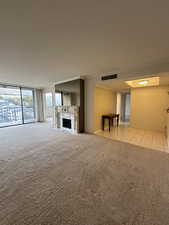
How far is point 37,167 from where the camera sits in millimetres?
2037

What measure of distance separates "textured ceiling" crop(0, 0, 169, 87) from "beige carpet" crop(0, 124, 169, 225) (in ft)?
7.84

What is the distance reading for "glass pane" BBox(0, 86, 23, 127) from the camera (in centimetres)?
566

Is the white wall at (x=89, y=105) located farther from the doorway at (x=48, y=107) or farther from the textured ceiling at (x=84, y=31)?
the doorway at (x=48, y=107)

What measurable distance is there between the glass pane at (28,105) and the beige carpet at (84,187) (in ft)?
14.1

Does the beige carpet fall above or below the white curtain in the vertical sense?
below

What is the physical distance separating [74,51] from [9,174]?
274 cm

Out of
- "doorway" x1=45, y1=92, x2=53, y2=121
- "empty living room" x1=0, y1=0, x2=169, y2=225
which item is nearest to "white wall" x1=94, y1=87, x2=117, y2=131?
"empty living room" x1=0, y1=0, x2=169, y2=225

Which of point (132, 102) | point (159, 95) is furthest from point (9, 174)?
point (159, 95)

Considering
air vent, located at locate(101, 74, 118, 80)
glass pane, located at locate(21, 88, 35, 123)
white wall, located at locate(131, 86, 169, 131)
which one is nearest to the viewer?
air vent, located at locate(101, 74, 118, 80)

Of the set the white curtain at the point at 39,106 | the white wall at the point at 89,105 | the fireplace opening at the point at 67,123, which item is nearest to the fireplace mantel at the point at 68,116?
the fireplace opening at the point at 67,123

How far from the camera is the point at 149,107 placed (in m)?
4.80

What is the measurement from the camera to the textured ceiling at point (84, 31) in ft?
4.02

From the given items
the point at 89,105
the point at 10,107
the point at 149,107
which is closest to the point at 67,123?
the point at 89,105

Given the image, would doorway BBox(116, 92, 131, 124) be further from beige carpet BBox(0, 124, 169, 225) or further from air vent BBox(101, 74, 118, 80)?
beige carpet BBox(0, 124, 169, 225)
